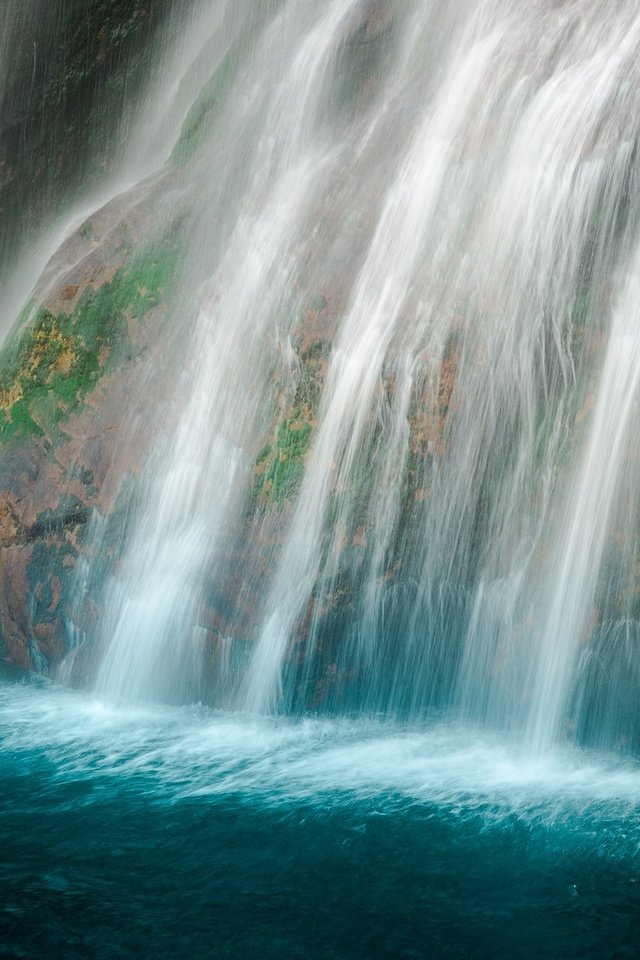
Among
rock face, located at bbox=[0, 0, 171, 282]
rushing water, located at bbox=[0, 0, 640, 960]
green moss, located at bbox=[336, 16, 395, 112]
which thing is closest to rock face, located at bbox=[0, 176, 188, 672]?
rushing water, located at bbox=[0, 0, 640, 960]

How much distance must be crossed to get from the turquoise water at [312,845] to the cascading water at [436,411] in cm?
75

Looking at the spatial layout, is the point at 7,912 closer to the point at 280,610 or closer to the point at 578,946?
the point at 578,946

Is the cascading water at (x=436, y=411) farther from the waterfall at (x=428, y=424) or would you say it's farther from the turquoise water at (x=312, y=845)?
the turquoise water at (x=312, y=845)

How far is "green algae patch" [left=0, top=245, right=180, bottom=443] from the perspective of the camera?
10344 mm

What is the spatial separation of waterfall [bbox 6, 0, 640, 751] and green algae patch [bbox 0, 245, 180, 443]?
1.66 feet

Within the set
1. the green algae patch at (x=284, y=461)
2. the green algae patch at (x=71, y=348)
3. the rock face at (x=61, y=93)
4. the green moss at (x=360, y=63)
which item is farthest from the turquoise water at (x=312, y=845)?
the rock face at (x=61, y=93)

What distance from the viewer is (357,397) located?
331 inches

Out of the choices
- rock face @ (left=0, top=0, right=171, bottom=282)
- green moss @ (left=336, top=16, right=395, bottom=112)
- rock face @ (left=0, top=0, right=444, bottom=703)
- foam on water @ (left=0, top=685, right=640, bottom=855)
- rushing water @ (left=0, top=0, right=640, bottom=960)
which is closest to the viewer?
rushing water @ (left=0, top=0, right=640, bottom=960)

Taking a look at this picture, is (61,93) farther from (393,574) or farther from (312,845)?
(312,845)

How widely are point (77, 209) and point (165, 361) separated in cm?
613

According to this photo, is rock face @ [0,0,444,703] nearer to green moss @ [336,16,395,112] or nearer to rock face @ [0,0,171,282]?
green moss @ [336,16,395,112]

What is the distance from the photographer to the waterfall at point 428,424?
7496 millimetres

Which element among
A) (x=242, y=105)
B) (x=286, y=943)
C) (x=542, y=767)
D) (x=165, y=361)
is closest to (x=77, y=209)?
(x=242, y=105)

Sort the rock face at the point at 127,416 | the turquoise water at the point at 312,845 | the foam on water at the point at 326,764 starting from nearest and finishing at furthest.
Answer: the turquoise water at the point at 312,845, the foam on water at the point at 326,764, the rock face at the point at 127,416
